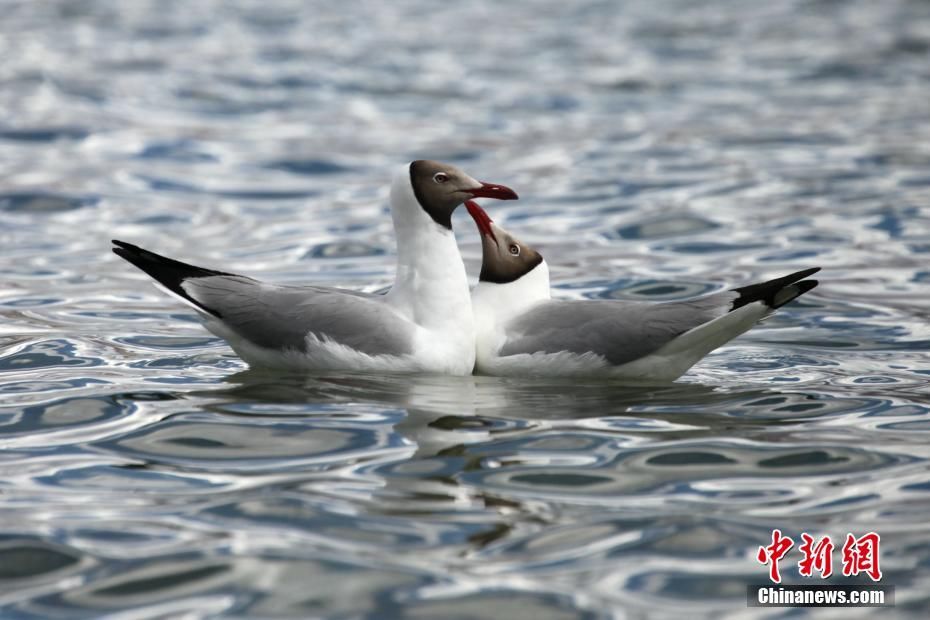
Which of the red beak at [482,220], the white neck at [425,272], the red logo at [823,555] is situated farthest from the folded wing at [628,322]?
the red logo at [823,555]

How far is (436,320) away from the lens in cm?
743

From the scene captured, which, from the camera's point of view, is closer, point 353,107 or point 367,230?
point 367,230

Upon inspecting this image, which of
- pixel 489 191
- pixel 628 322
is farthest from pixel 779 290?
pixel 489 191

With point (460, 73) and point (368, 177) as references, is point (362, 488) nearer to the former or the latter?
point (368, 177)

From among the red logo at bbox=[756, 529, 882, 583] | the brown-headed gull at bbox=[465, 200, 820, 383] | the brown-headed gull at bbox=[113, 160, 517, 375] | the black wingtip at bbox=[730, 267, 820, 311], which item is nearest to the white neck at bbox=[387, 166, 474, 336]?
the brown-headed gull at bbox=[113, 160, 517, 375]

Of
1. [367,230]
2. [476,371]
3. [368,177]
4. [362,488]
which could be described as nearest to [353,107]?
[368,177]

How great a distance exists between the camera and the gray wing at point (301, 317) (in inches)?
285

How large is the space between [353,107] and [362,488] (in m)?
15.1

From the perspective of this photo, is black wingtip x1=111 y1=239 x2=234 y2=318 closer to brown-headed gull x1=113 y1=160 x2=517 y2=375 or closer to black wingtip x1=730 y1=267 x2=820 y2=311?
brown-headed gull x1=113 y1=160 x2=517 y2=375

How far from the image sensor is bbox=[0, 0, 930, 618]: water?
4.90 metres

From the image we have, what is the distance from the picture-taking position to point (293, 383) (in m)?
7.28

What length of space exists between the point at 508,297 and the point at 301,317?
49.2 inches

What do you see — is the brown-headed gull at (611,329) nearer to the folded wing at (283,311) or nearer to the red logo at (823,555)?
the folded wing at (283,311)
